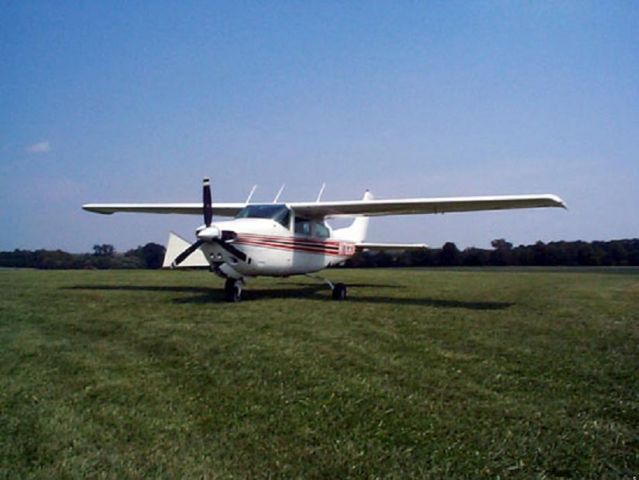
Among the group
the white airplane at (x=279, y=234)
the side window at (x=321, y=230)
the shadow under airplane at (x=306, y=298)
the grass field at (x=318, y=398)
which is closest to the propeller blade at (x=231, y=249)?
the white airplane at (x=279, y=234)

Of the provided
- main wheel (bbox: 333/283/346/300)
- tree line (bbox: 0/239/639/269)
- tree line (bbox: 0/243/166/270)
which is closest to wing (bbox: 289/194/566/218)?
main wheel (bbox: 333/283/346/300)

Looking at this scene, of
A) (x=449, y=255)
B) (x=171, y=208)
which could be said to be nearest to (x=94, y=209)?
(x=171, y=208)

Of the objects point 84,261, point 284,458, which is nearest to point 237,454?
point 284,458

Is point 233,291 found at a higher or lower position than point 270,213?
lower

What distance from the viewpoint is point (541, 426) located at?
12.5ft

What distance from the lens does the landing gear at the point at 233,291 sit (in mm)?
11859

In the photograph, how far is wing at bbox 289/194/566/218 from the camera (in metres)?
11.9

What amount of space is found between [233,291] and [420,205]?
Answer: 5041 millimetres

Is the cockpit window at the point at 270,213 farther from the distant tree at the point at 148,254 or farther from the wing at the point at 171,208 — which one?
the distant tree at the point at 148,254

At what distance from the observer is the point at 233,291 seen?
39.4 feet

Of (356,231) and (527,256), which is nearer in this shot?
(356,231)

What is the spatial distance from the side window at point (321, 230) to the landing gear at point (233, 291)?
3.69 meters

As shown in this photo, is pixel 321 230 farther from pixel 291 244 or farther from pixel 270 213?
pixel 270 213

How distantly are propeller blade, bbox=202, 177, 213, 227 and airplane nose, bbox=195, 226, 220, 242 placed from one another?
33cm
